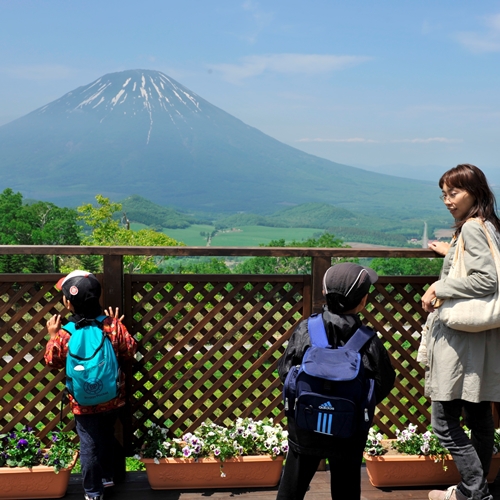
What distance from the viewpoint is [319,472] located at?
11.5ft

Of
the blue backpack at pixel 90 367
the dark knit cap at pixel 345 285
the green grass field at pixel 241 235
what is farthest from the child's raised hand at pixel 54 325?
the green grass field at pixel 241 235

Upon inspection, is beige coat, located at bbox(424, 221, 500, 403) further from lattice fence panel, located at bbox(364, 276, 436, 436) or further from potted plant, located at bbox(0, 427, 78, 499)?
potted plant, located at bbox(0, 427, 78, 499)

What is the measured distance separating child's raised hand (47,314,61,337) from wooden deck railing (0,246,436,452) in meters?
0.18

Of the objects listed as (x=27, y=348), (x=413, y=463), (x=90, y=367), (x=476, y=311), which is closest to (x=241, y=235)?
(x=27, y=348)

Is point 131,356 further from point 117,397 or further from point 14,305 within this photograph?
point 14,305

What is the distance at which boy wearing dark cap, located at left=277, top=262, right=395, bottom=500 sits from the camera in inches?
Result: 90.2

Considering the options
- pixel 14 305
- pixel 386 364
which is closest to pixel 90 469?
pixel 14 305

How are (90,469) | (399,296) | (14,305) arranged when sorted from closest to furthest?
1. (90,469)
2. (14,305)
3. (399,296)

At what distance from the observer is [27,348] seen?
337 centimetres

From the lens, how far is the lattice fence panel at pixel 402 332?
351cm

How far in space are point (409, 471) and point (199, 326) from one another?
1.40 m

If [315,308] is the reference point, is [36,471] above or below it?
below

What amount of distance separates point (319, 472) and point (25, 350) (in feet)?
5.91

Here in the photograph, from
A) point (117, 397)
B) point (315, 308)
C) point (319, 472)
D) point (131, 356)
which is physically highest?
point (315, 308)
